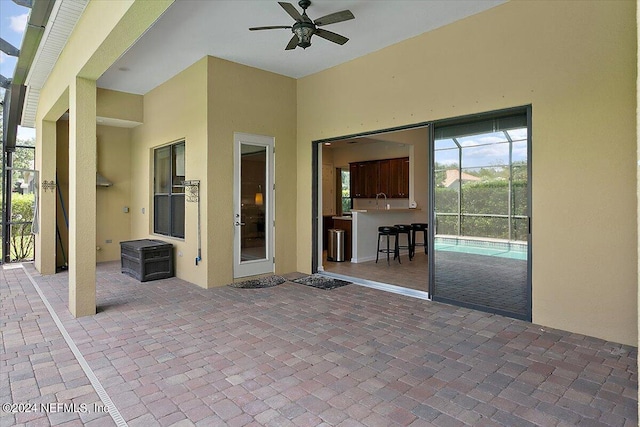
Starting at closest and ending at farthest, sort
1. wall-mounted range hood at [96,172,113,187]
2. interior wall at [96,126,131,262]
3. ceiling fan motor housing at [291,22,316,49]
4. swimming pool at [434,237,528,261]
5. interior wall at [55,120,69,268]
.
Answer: ceiling fan motor housing at [291,22,316,49], swimming pool at [434,237,528,261], interior wall at [55,120,69,268], wall-mounted range hood at [96,172,113,187], interior wall at [96,126,131,262]

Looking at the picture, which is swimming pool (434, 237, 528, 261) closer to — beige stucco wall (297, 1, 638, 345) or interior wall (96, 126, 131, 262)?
beige stucco wall (297, 1, 638, 345)

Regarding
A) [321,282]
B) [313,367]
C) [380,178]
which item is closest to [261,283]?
[321,282]

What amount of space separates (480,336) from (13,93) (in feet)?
25.0

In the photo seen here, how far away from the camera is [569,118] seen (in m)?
3.55

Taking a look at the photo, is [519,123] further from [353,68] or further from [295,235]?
[295,235]

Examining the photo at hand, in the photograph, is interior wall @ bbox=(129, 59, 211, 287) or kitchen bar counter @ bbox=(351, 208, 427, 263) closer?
interior wall @ bbox=(129, 59, 211, 287)

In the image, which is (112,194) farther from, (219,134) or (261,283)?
(261,283)

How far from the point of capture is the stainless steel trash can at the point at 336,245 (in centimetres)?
752

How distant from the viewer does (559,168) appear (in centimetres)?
362

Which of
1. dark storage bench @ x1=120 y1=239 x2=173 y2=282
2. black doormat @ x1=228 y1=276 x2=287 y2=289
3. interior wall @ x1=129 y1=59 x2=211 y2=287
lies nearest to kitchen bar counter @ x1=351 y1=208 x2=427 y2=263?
black doormat @ x1=228 y1=276 x2=287 y2=289

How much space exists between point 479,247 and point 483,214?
428mm

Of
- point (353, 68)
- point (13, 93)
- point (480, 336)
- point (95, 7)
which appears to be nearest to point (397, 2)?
point (353, 68)

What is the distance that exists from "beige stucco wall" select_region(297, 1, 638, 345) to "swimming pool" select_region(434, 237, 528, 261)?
36 cm

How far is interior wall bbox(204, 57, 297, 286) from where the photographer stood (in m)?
5.44
